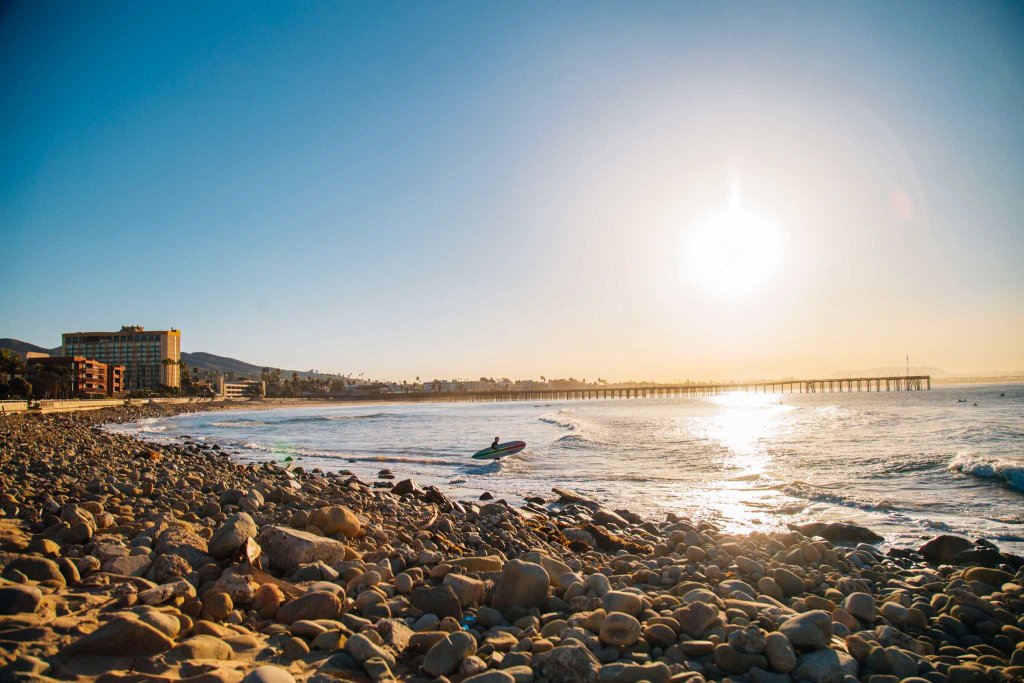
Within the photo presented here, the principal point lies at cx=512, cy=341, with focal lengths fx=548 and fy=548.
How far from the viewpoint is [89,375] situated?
109312 millimetres

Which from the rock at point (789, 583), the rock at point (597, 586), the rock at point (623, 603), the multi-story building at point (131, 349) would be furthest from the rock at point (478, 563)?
the multi-story building at point (131, 349)

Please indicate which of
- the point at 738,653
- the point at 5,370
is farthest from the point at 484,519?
the point at 5,370

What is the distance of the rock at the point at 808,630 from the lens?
13.7 feet

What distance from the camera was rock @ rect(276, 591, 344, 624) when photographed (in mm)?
4145

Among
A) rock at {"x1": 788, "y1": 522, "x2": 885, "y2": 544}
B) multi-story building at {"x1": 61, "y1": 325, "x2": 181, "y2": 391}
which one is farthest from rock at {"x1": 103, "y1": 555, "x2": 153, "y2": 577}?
multi-story building at {"x1": 61, "y1": 325, "x2": 181, "y2": 391}

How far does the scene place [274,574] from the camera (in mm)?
4957

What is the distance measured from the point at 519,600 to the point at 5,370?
8689 cm

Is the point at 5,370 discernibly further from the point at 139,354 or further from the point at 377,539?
the point at 139,354

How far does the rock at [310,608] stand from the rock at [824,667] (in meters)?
3.44

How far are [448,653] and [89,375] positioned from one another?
5313 inches

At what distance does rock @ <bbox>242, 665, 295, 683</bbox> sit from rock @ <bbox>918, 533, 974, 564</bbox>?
8352 millimetres

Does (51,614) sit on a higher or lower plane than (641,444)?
higher

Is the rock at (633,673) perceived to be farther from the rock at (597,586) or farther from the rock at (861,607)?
the rock at (861,607)

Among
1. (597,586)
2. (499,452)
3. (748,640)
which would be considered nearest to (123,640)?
(597,586)
